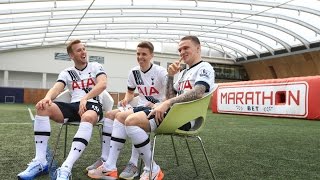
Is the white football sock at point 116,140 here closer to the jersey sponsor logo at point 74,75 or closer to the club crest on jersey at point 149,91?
the club crest on jersey at point 149,91

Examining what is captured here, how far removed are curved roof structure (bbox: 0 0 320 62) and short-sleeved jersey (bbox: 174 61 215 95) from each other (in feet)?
46.7

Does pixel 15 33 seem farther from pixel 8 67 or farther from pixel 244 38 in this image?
pixel 244 38

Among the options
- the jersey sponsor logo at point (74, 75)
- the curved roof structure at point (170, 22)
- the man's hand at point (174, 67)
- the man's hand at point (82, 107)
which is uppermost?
the curved roof structure at point (170, 22)

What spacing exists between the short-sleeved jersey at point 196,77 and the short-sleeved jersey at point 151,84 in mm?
379

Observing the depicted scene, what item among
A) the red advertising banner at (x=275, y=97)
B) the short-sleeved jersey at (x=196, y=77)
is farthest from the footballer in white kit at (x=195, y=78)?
the red advertising banner at (x=275, y=97)

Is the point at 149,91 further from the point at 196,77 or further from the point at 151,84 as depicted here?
the point at 196,77

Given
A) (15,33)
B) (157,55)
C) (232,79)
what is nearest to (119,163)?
(15,33)

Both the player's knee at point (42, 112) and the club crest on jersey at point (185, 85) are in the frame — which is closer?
the club crest on jersey at point (185, 85)

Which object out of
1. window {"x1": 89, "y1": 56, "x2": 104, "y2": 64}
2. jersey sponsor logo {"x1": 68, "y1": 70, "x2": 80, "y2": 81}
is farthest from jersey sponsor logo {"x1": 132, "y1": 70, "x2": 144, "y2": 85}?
window {"x1": 89, "y1": 56, "x2": 104, "y2": 64}

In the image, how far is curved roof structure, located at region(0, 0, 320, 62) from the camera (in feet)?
59.5

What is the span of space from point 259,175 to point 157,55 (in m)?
29.8

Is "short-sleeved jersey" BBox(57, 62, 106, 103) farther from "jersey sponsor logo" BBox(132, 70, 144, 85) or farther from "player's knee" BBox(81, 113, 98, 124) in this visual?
"player's knee" BBox(81, 113, 98, 124)

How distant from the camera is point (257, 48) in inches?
1156

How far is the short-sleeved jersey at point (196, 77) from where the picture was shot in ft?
9.77
